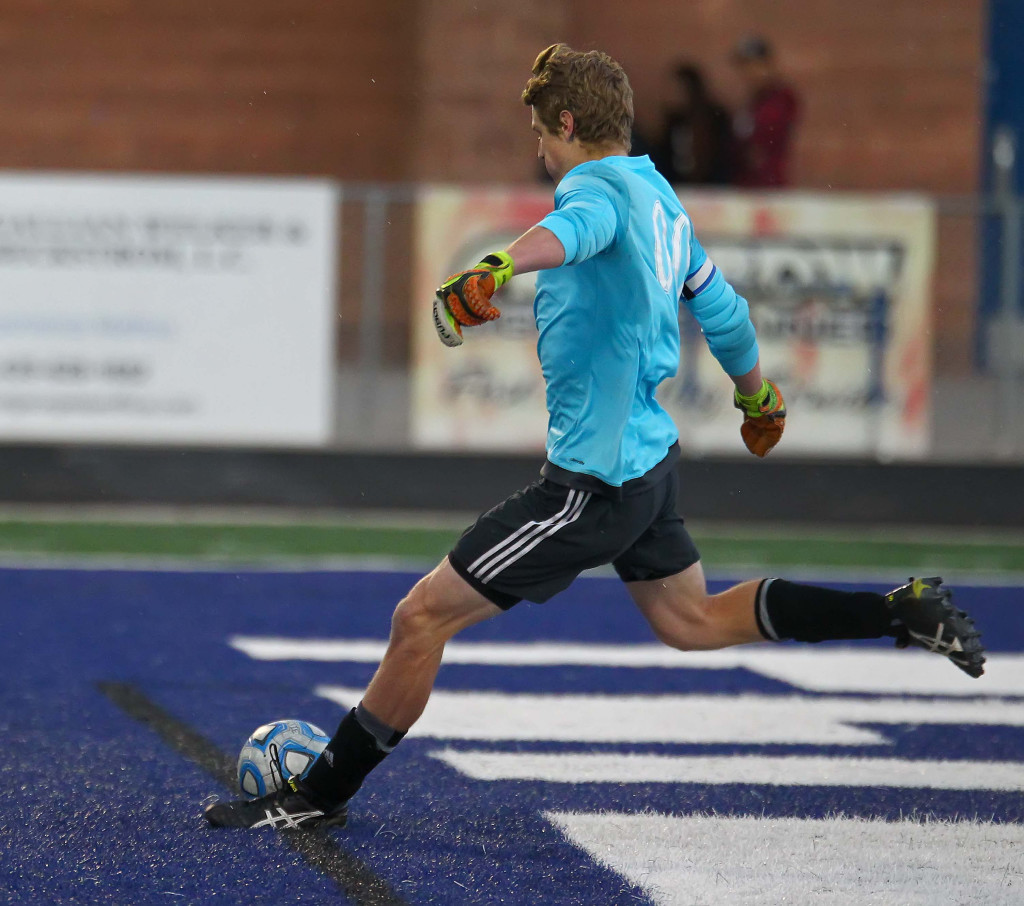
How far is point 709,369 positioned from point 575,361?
679 centimetres

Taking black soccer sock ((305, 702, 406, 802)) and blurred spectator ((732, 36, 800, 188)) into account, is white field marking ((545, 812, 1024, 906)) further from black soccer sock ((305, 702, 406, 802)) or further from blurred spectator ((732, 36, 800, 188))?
blurred spectator ((732, 36, 800, 188))

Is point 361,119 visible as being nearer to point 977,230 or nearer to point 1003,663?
point 977,230

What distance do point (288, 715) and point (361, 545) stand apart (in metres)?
4.44

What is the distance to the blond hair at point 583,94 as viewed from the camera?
163 inches

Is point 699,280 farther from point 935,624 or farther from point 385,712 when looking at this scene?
point 385,712

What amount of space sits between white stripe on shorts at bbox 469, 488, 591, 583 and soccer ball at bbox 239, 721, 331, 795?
0.73 meters

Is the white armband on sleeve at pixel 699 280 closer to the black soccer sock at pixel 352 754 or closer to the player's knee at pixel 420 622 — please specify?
the player's knee at pixel 420 622

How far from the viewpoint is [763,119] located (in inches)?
511

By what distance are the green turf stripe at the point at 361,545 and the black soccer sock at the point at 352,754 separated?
17.4 ft

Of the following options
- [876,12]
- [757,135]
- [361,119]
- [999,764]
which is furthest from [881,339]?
[361,119]

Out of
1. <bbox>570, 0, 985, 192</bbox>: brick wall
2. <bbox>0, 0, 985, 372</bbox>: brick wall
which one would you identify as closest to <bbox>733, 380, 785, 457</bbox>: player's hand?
<bbox>0, 0, 985, 372</bbox>: brick wall

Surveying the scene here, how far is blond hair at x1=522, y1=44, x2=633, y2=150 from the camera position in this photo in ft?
13.6

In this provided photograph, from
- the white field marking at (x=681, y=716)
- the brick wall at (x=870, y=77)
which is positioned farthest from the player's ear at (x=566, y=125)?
the brick wall at (x=870, y=77)

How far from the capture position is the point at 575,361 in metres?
4.21
